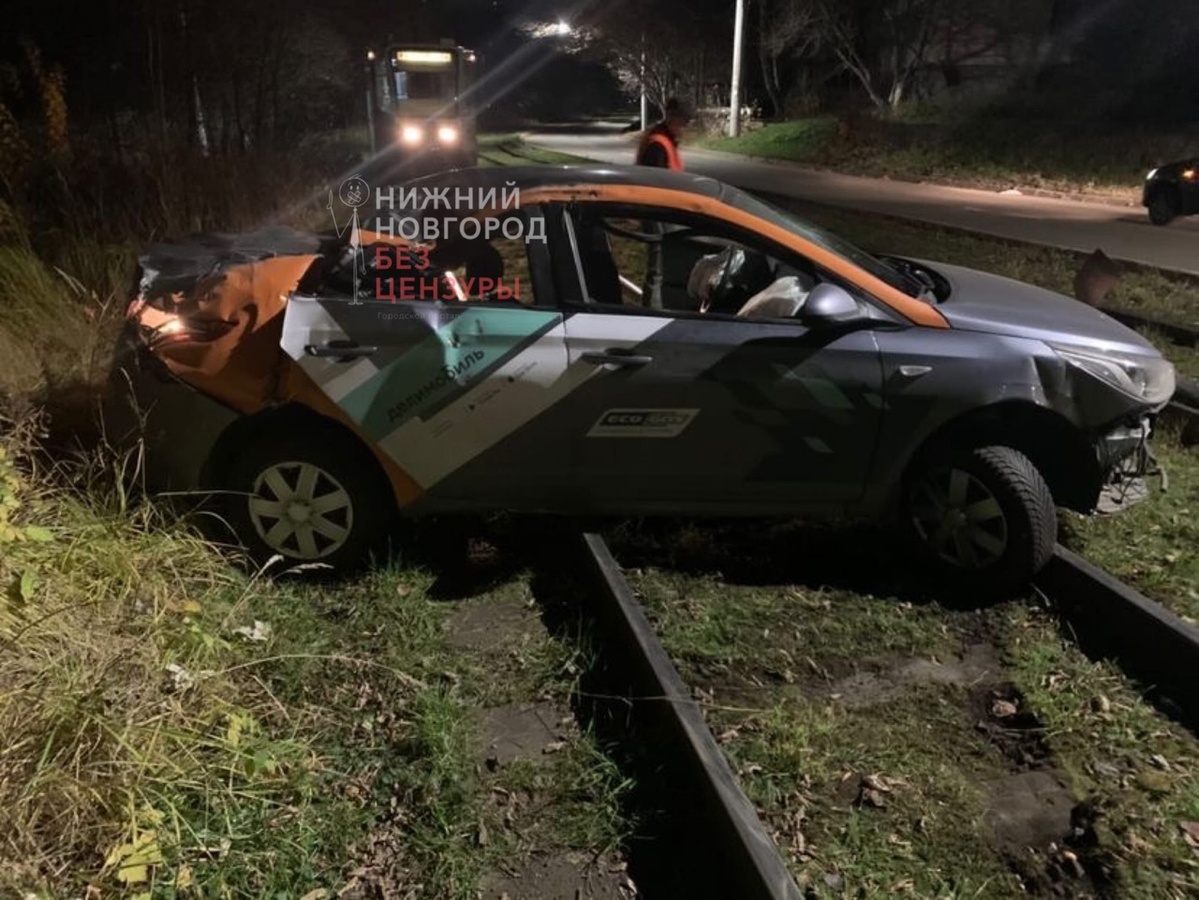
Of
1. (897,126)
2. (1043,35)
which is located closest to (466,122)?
(897,126)

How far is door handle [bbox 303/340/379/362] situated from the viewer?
3729mm

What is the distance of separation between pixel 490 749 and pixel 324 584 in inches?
49.2

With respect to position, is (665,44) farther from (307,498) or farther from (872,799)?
(872,799)

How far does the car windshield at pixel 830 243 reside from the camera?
3.99m

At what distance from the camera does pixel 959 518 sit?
12.7 ft

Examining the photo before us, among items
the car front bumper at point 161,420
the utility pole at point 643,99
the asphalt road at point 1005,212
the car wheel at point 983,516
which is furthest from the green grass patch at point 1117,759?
the utility pole at point 643,99

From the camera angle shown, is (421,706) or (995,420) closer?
(421,706)

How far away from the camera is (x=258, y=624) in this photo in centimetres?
356

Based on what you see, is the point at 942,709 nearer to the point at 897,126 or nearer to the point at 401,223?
the point at 401,223

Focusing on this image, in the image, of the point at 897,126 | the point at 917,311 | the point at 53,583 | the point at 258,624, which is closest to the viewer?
the point at 53,583

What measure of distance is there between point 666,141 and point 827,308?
4136 millimetres

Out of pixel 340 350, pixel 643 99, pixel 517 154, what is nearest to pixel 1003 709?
pixel 340 350

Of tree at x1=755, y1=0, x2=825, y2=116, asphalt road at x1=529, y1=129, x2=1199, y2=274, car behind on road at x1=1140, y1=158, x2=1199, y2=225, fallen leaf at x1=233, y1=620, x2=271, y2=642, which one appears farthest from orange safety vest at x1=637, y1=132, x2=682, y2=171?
tree at x1=755, y1=0, x2=825, y2=116

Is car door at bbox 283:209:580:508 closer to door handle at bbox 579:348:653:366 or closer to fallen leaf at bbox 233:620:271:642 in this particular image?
door handle at bbox 579:348:653:366
